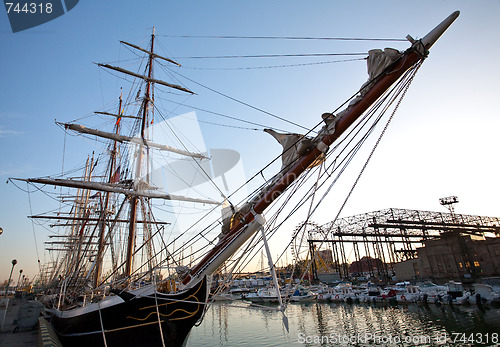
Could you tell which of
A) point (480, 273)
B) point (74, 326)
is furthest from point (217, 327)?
point (480, 273)

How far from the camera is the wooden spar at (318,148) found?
6.43 meters

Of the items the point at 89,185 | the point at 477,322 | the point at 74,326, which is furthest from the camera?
the point at 89,185

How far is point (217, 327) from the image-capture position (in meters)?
24.1

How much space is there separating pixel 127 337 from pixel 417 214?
66822 mm

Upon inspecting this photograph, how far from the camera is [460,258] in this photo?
43.3 meters

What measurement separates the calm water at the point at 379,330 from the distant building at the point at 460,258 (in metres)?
24.5

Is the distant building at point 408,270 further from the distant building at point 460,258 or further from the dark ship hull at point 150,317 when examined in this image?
the dark ship hull at point 150,317

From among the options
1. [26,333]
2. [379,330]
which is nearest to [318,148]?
[379,330]

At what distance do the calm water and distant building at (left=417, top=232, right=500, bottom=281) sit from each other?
80.3 feet

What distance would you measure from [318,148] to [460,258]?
5053 cm

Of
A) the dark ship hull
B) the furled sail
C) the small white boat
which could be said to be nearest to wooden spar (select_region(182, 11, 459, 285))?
the dark ship hull

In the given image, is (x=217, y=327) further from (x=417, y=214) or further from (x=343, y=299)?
Result: (x=417, y=214)

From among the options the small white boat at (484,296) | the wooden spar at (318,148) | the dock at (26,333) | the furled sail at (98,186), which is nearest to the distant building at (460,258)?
the small white boat at (484,296)

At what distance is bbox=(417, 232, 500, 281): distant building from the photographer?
140 ft
